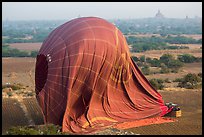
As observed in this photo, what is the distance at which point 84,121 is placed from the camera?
1617 cm

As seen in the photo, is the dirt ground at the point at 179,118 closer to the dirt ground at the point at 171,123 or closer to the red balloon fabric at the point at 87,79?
the dirt ground at the point at 171,123

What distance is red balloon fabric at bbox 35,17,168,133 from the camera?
51.6 feet

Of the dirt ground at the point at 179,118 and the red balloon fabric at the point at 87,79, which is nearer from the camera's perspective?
the red balloon fabric at the point at 87,79

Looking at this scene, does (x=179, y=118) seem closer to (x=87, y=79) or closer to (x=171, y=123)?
(x=171, y=123)

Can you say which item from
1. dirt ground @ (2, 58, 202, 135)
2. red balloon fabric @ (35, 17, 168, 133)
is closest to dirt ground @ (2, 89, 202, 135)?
dirt ground @ (2, 58, 202, 135)

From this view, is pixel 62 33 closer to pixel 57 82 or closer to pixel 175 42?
pixel 57 82

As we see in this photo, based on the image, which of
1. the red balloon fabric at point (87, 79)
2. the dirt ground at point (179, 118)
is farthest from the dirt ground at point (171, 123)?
the red balloon fabric at point (87, 79)

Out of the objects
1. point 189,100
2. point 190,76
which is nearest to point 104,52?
point 189,100

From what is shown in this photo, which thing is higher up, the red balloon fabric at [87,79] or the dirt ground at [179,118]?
the red balloon fabric at [87,79]

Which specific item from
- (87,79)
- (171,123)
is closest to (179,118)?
(171,123)

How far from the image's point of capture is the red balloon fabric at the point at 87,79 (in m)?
15.7

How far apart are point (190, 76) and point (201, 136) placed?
45.5 feet

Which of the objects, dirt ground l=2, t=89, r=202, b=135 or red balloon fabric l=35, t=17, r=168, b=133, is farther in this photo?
dirt ground l=2, t=89, r=202, b=135

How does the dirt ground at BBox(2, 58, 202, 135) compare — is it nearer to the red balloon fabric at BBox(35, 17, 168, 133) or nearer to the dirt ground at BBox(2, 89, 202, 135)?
the dirt ground at BBox(2, 89, 202, 135)
